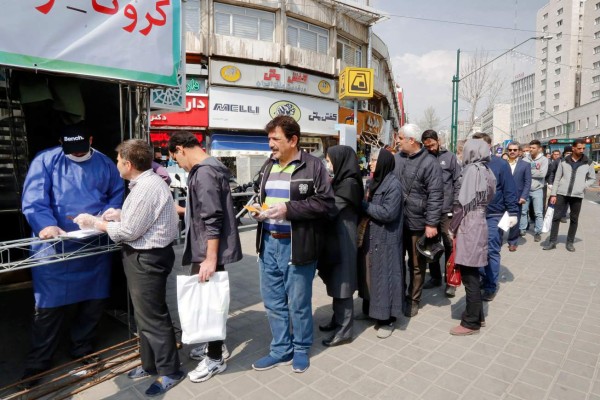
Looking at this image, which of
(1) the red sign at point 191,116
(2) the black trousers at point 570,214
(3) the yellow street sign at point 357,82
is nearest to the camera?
(2) the black trousers at point 570,214

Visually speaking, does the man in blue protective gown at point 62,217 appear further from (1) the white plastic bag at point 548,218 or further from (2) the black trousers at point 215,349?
(1) the white plastic bag at point 548,218

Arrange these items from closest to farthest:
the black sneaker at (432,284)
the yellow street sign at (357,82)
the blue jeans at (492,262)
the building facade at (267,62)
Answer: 1. the blue jeans at (492,262)
2. the black sneaker at (432,284)
3. the building facade at (267,62)
4. the yellow street sign at (357,82)

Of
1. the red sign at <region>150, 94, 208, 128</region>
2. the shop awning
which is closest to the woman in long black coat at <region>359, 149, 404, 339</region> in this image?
the shop awning

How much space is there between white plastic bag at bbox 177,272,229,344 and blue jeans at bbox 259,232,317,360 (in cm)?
41

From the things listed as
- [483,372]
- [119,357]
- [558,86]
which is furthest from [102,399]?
[558,86]

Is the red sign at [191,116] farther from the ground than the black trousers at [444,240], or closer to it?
farther from the ground

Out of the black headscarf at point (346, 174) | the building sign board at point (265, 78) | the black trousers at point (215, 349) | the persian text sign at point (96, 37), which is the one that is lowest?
the black trousers at point (215, 349)

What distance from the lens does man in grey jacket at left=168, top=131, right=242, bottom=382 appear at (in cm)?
273

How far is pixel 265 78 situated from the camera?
1680 centimetres

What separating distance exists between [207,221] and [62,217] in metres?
1.29

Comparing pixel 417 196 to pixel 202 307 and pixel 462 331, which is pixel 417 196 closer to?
pixel 462 331

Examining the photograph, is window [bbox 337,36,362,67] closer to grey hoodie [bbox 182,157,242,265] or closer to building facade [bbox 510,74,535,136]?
grey hoodie [bbox 182,157,242,265]

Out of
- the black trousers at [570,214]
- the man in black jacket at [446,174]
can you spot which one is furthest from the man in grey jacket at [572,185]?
the man in black jacket at [446,174]

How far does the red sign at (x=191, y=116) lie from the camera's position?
1538cm
